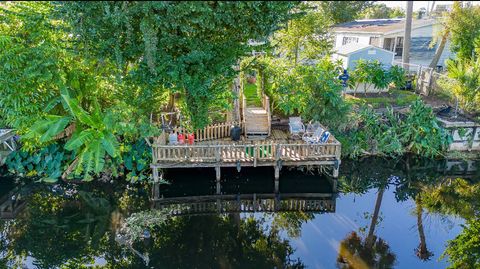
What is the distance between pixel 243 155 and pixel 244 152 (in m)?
0.18

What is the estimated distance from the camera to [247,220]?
12.5 meters

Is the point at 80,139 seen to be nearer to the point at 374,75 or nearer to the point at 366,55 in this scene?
the point at 374,75

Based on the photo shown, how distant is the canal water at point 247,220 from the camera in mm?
10391

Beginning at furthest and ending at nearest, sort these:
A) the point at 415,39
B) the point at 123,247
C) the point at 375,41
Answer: the point at 375,41, the point at 415,39, the point at 123,247

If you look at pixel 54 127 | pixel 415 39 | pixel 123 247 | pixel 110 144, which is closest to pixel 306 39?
pixel 415 39

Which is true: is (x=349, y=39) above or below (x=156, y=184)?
above

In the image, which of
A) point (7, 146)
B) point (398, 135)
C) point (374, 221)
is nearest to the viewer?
point (374, 221)

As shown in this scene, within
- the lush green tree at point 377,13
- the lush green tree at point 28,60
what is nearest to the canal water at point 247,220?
the lush green tree at point 28,60

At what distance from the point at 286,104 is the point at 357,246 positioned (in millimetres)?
7108

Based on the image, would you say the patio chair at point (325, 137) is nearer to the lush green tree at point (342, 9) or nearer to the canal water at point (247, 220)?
the canal water at point (247, 220)

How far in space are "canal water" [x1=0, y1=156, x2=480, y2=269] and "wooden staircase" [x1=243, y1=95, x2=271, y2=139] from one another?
161 centimetres

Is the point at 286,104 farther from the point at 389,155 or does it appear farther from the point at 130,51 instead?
the point at 130,51

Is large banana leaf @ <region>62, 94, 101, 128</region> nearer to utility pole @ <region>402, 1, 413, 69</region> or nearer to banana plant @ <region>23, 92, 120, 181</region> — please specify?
banana plant @ <region>23, 92, 120, 181</region>

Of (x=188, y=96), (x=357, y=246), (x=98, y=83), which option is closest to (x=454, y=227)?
(x=357, y=246)
